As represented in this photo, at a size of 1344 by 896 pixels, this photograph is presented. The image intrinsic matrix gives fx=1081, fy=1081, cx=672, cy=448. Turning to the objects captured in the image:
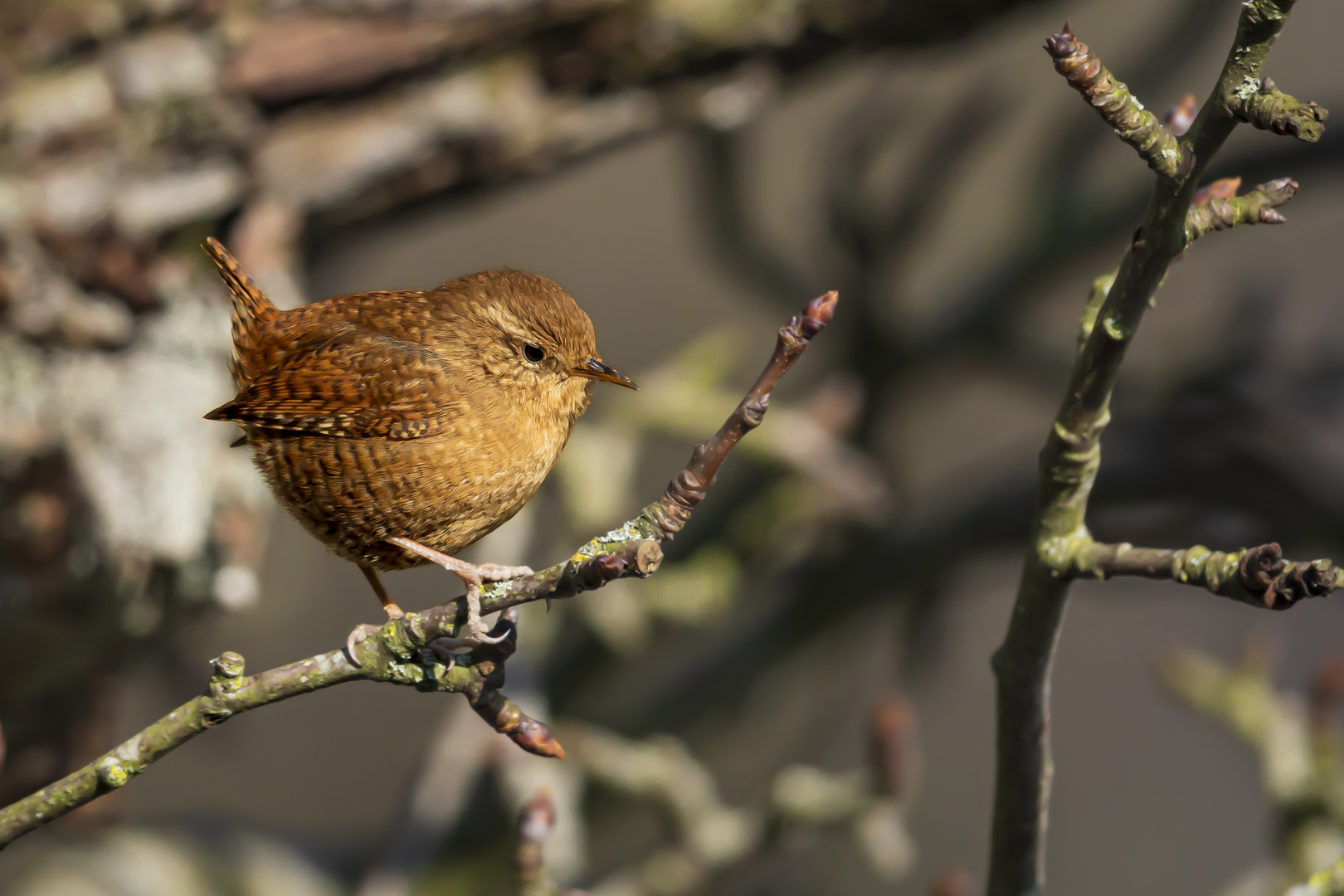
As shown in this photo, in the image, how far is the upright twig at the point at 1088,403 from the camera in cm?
63

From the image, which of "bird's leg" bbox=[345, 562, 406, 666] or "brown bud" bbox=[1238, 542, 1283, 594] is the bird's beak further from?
"brown bud" bbox=[1238, 542, 1283, 594]

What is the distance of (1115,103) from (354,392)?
0.59m

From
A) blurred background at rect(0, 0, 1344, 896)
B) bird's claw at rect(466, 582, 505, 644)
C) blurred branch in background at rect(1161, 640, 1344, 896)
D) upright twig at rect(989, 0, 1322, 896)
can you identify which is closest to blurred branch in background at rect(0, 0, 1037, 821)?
blurred background at rect(0, 0, 1344, 896)

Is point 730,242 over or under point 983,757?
over

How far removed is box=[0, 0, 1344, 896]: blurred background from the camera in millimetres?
2080

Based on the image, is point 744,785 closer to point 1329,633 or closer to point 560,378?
point 1329,633

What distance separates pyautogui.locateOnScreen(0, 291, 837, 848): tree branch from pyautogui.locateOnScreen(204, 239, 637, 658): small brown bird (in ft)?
0.10

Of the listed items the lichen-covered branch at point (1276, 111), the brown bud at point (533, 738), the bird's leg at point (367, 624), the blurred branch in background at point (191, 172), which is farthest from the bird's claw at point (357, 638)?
the blurred branch in background at point (191, 172)

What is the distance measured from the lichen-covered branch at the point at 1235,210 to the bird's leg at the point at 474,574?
503 mm

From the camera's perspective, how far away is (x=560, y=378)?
0.85m

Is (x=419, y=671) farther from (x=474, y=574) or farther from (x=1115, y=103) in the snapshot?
(x=1115, y=103)

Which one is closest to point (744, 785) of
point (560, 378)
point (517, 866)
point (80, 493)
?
point (80, 493)

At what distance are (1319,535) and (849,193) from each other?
5.75 ft

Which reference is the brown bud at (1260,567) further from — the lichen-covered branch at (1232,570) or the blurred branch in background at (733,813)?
the blurred branch in background at (733,813)
